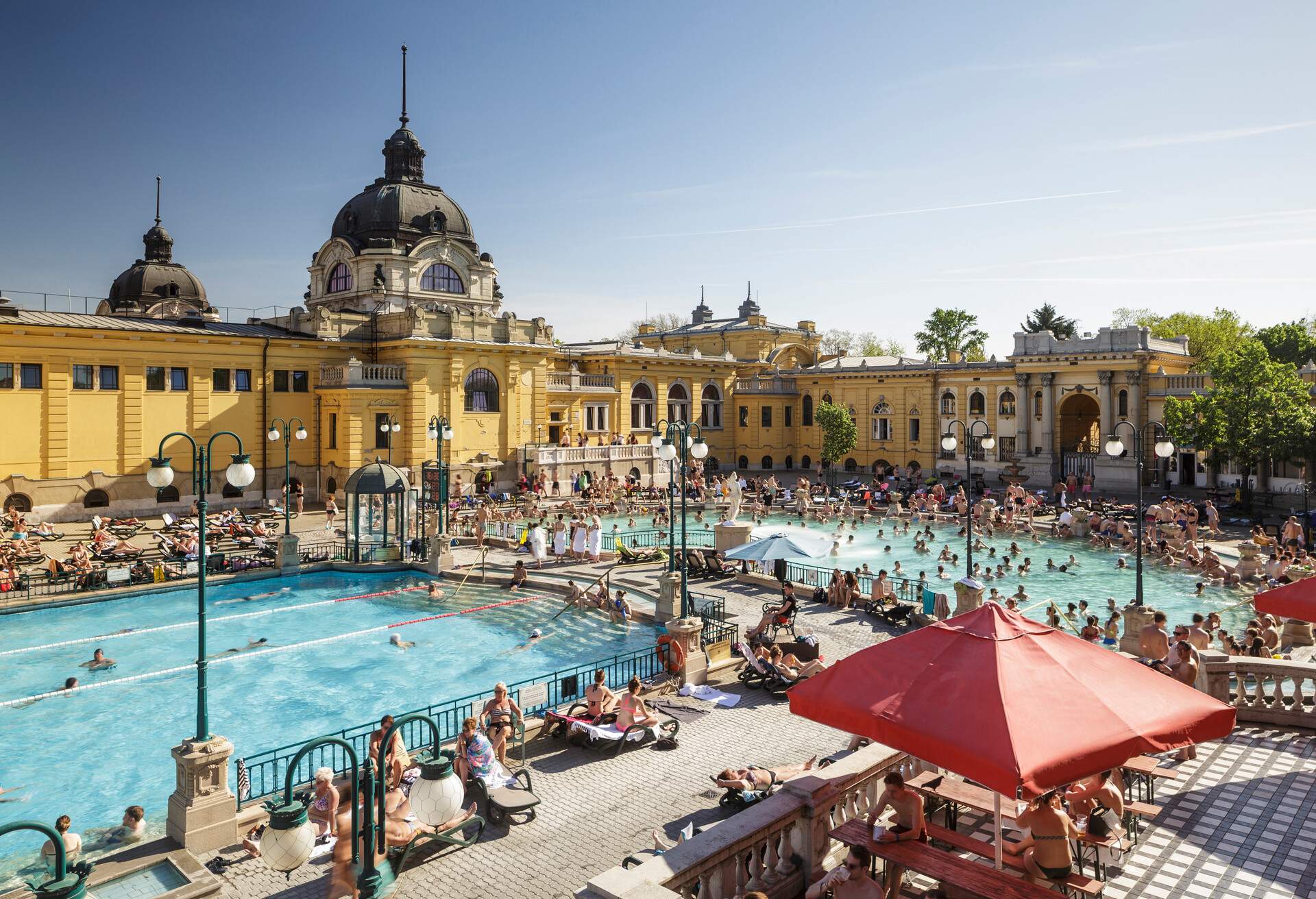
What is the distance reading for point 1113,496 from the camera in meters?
42.8

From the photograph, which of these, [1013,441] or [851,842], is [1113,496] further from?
[851,842]

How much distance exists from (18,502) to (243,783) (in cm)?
2943

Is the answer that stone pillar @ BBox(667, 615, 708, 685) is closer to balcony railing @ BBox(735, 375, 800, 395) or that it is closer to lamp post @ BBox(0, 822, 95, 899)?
lamp post @ BBox(0, 822, 95, 899)

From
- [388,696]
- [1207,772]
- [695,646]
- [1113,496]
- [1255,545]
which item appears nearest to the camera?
[1207,772]

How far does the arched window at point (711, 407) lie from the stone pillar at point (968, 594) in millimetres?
39747

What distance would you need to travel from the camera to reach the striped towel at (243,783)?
10.8 metres

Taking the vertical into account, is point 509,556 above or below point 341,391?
below

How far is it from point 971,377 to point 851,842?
49123 mm

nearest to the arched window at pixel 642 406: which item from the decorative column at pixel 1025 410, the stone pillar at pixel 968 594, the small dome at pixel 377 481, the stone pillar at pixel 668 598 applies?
the decorative column at pixel 1025 410

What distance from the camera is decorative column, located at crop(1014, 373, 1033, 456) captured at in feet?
162

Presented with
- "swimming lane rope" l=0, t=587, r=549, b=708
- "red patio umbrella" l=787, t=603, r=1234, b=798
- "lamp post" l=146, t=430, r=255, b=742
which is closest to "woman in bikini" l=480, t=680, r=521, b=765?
"lamp post" l=146, t=430, r=255, b=742

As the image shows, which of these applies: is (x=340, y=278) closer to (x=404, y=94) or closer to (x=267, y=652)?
(x=404, y=94)

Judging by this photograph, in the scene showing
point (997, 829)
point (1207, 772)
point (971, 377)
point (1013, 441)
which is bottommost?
point (1207, 772)

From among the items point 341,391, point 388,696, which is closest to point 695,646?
point 388,696
